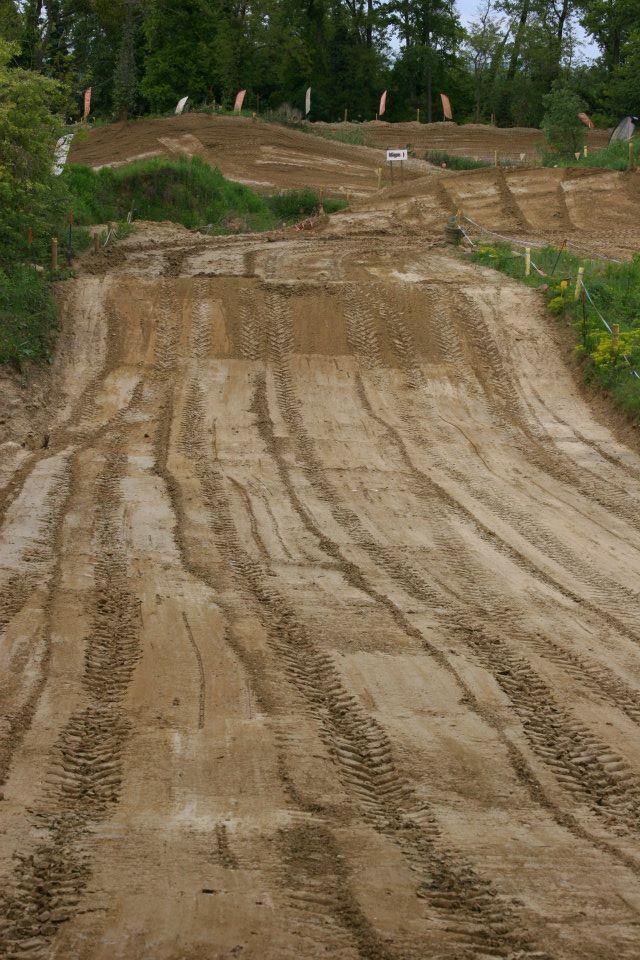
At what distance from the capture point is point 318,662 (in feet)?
26.2

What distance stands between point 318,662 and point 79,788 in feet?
8.27

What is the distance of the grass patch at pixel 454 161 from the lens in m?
46.7

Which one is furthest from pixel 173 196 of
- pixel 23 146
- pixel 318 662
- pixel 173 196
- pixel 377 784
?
pixel 377 784

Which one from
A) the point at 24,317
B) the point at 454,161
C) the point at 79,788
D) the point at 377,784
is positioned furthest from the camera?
the point at 454,161

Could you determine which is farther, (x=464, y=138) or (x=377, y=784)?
(x=464, y=138)

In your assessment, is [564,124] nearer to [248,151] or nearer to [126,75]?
[248,151]

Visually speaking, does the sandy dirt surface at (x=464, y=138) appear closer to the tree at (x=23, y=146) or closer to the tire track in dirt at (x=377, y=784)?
the tree at (x=23, y=146)

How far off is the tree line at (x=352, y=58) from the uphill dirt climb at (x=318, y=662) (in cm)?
4029

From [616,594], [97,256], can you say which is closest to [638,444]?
[616,594]

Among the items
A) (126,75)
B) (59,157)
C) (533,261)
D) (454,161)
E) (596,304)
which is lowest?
(596,304)

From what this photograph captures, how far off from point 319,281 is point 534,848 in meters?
18.6

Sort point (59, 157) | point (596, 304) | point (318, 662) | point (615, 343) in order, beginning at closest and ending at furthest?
point (318, 662)
point (615, 343)
point (596, 304)
point (59, 157)

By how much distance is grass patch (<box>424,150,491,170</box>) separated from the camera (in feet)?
153

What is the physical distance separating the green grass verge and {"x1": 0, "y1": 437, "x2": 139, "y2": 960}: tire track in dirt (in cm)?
1077
